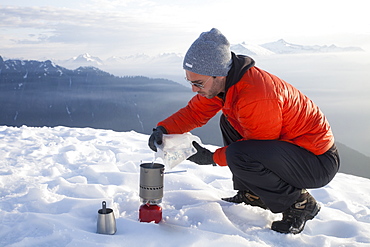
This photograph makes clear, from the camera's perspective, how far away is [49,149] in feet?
14.4

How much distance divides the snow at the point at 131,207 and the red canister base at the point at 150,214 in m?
0.05

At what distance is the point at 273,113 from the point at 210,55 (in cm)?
48

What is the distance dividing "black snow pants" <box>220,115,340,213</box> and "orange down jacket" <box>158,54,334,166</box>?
6 cm

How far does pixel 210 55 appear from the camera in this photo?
206 cm

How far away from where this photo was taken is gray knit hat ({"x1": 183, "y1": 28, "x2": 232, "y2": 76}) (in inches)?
81.4

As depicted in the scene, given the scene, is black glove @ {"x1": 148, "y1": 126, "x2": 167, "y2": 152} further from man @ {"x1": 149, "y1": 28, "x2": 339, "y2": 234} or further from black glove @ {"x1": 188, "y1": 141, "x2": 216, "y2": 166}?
man @ {"x1": 149, "y1": 28, "x2": 339, "y2": 234}

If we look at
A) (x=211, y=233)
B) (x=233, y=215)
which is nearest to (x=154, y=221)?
(x=211, y=233)

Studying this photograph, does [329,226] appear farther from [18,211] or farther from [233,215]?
[18,211]

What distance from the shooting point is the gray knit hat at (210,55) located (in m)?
2.07

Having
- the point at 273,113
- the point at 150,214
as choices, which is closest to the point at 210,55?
the point at 273,113

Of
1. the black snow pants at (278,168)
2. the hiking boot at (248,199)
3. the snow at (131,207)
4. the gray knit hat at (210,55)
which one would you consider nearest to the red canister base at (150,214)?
the snow at (131,207)

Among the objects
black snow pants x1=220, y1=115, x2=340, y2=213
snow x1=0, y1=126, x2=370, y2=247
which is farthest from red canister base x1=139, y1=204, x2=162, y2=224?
black snow pants x1=220, y1=115, x2=340, y2=213

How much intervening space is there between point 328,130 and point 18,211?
2.02 meters

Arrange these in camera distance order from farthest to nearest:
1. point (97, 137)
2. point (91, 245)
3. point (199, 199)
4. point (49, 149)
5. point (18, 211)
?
1. point (97, 137)
2. point (49, 149)
3. point (199, 199)
4. point (18, 211)
5. point (91, 245)
